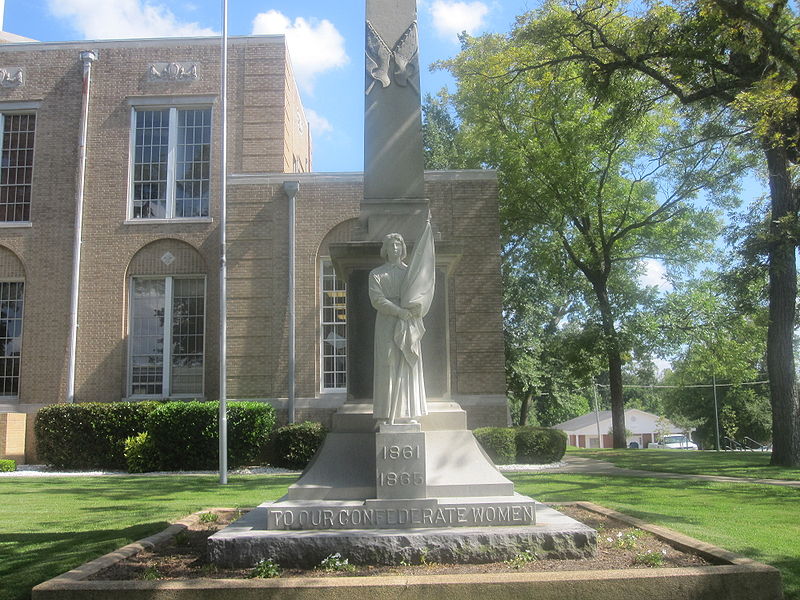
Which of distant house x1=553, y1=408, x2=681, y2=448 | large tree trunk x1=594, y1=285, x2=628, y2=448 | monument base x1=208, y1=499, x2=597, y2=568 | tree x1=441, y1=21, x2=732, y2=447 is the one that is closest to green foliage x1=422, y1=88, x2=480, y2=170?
tree x1=441, y1=21, x2=732, y2=447

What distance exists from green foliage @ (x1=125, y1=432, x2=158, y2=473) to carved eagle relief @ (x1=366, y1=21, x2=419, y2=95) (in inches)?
468

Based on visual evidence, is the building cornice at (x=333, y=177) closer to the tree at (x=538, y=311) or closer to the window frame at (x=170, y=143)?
the window frame at (x=170, y=143)

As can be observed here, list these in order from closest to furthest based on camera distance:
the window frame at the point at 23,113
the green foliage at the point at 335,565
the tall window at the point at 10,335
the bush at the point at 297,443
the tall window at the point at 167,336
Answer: the green foliage at the point at 335,565, the bush at the point at 297,443, the tall window at the point at 167,336, the tall window at the point at 10,335, the window frame at the point at 23,113

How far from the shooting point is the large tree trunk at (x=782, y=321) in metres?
17.2

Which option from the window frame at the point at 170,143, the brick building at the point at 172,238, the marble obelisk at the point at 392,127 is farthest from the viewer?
the window frame at the point at 170,143

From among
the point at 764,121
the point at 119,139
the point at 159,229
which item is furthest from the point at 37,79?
the point at 764,121

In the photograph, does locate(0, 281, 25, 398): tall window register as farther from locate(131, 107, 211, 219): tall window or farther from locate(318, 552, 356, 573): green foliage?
locate(318, 552, 356, 573): green foliage

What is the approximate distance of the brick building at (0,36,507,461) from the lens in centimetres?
1898

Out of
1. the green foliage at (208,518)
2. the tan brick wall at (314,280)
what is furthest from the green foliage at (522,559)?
the tan brick wall at (314,280)

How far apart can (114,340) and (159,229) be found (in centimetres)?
328

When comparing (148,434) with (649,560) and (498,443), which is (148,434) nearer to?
(498,443)

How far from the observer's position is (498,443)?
16844 millimetres

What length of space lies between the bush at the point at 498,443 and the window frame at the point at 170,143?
31.6ft

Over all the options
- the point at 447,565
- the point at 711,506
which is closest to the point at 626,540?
the point at 447,565
